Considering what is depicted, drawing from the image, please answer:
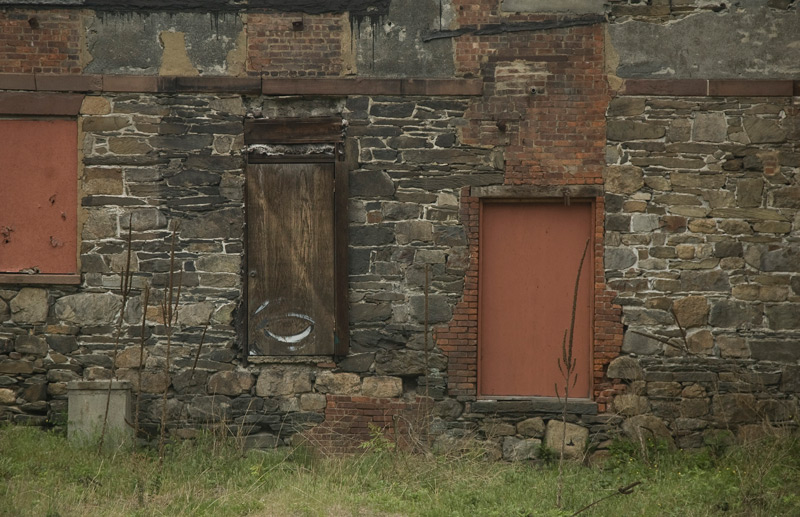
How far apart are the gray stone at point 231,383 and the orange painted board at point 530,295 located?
7.55 ft

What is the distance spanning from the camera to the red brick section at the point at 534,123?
8508 millimetres

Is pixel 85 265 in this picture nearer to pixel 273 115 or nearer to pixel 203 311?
pixel 203 311

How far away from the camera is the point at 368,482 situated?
732cm

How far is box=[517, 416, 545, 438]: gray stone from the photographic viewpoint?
27.9ft

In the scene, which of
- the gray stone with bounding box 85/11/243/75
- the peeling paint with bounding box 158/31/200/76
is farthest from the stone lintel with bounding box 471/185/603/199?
the peeling paint with bounding box 158/31/200/76

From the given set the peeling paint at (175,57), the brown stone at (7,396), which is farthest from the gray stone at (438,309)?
the brown stone at (7,396)

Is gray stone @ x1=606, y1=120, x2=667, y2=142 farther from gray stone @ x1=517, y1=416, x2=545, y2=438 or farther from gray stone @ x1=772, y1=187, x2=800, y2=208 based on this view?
gray stone @ x1=517, y1=416, x2=545, y2=438

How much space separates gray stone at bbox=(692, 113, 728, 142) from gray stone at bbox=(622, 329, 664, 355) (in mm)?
1993

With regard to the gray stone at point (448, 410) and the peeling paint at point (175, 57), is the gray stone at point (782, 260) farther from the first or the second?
the peeling paint at point (175, 57)

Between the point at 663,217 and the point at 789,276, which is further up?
the point at 663,217

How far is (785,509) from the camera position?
659cm

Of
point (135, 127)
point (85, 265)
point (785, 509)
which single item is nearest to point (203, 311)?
point (85, 265)

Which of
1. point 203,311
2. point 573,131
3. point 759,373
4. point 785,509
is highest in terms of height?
point 573,131

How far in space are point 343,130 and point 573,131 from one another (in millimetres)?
2239
